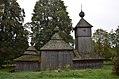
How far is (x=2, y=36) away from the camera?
49875 mm

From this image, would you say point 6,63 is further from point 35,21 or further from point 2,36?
point 35,21

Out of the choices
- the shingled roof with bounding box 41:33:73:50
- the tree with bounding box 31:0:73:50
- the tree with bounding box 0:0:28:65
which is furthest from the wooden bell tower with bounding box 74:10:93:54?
the tree with bounding box 0:0:28:65

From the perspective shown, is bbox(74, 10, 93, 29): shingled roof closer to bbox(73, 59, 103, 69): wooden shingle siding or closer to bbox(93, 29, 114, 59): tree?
bbox(73, 59, 103, 69): wooden shingle siding

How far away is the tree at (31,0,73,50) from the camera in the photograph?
5250 cm

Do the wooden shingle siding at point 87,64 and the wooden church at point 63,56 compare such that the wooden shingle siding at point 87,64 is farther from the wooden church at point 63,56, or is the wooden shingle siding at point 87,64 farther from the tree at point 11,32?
the tree at point 11,32

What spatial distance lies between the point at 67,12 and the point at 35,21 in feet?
22.2

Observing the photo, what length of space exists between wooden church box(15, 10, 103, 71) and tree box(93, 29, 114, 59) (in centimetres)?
1400

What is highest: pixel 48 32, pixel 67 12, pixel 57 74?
pixel 67 12

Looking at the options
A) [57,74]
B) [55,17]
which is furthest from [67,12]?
[57,74]

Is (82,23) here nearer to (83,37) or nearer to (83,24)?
(83,24)

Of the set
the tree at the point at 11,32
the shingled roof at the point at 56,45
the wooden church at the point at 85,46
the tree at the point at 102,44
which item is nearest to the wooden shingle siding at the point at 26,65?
the shingled roof at the point at 56,45

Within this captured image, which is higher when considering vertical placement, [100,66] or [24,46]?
[24,46]

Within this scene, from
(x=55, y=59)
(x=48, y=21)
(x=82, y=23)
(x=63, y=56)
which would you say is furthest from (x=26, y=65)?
(x=48, y=21)

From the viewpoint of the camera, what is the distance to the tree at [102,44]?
196 feet
